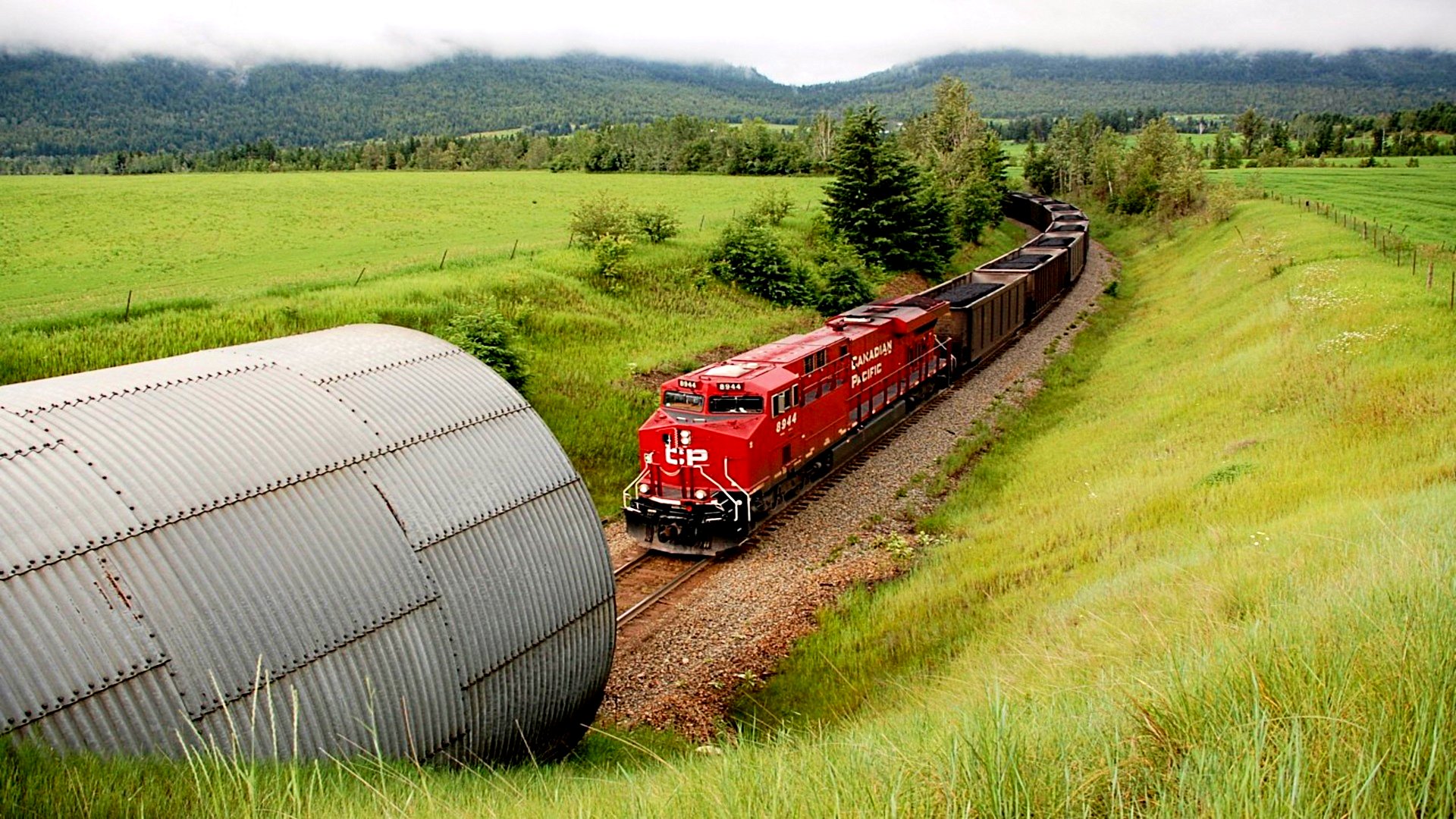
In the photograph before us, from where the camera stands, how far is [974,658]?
451 inches

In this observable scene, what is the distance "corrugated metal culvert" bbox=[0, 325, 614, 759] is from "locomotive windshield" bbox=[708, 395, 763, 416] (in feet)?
23.1

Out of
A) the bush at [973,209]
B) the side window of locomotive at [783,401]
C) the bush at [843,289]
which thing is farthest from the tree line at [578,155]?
the side window of locomotive at [783,401]

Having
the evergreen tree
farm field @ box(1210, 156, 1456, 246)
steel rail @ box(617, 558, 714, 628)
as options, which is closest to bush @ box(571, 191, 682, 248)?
the evergreen tree

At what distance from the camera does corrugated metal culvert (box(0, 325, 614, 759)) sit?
7305 millimetres

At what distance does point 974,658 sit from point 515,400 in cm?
667

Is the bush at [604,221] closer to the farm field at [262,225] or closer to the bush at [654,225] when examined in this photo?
the bush at [654,225]

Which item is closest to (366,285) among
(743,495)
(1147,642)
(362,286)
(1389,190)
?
(362,286)

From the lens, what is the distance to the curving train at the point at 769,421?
18812 millimetres

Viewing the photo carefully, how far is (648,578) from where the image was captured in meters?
18.3

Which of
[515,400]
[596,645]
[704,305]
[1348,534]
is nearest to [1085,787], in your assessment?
[1348,534]

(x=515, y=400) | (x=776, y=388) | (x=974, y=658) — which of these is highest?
(x=515, y=400)

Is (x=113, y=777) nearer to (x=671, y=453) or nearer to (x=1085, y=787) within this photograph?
(x=1085, y=787)

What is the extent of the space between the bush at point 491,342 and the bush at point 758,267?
17.3m

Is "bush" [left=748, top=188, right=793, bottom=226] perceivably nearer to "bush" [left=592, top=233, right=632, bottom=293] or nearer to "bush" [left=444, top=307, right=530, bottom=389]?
"bush" [left=592, top=233, right=632, bottom=293]
